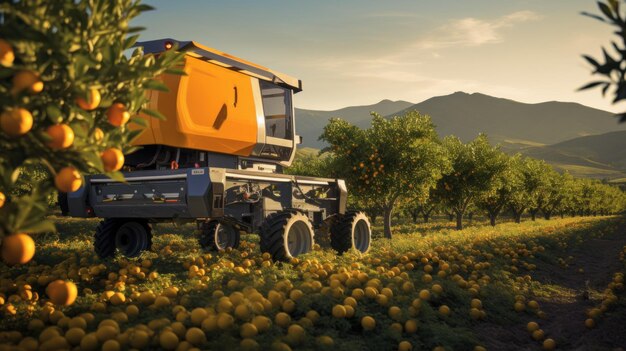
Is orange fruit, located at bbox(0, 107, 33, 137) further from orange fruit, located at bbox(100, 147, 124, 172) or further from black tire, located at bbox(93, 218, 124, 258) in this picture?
black tire, located at bbox(93, 218, 124, 258)

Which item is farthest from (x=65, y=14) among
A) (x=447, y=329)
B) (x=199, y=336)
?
(x=447, y=329)

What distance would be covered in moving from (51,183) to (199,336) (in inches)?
82.1

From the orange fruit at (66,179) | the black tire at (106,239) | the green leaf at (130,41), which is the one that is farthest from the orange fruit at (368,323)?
the black tire at (106,239)

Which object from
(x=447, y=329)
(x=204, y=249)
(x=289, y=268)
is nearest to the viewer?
(x=447, y=329)

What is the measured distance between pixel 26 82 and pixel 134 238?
8.17 m

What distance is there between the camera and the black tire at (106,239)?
977 centimetres

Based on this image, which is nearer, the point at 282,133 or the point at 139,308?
the point at 139,308

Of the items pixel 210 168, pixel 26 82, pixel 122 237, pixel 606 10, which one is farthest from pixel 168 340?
pixel 122 237

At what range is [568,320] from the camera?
7.07 metres

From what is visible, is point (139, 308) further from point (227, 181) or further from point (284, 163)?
point (284, 163)

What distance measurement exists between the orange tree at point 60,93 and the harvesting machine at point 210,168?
160 inches

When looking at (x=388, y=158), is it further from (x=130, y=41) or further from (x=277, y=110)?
(x=130, y=41)

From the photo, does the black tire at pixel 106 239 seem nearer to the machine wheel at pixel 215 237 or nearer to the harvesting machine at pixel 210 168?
the harvesting machine at pixel 210 168

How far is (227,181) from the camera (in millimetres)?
8359
